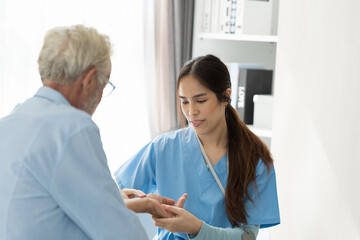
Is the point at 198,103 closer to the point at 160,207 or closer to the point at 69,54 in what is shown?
the point at 160,207

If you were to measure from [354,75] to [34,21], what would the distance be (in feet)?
5.42

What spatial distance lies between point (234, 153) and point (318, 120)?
12.6 inches

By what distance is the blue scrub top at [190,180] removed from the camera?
1.72 metres

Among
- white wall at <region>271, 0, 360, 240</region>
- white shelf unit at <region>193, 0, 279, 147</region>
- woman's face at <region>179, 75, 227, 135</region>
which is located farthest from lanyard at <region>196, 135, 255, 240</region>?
white shelf unit at <region>193, 0, 279, 147</region>

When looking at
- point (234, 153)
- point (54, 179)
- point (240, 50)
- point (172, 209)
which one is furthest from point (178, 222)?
point (240, 50)

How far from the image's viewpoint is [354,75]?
1454 mm

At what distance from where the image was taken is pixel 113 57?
2.93 meters

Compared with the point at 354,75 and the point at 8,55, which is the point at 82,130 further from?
the point at 8,55

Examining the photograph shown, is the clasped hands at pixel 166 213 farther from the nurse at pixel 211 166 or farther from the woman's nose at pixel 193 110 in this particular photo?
the woman's nose at pixel 193 110

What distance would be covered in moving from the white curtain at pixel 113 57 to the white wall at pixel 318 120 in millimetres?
840

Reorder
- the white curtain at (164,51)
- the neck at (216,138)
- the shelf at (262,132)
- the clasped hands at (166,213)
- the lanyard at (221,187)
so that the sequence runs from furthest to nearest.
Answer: the white curtain at (164,51) < the shelf at (262,132) < the neck at (216,138) < the lanyard at (221,187) < the clasped hands at (166,213)

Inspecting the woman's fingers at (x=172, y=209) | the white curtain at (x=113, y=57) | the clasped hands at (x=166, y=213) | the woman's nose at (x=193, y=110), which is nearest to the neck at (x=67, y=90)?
the clasped hands at (x=166, y=213)

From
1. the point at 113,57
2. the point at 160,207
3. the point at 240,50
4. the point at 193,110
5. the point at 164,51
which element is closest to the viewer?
the point at 160,207

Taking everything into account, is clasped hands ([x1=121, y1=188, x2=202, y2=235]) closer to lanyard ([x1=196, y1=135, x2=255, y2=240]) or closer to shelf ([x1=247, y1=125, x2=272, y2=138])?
lanyard ([x1=196, y1=135, x2=255, y2=240])
